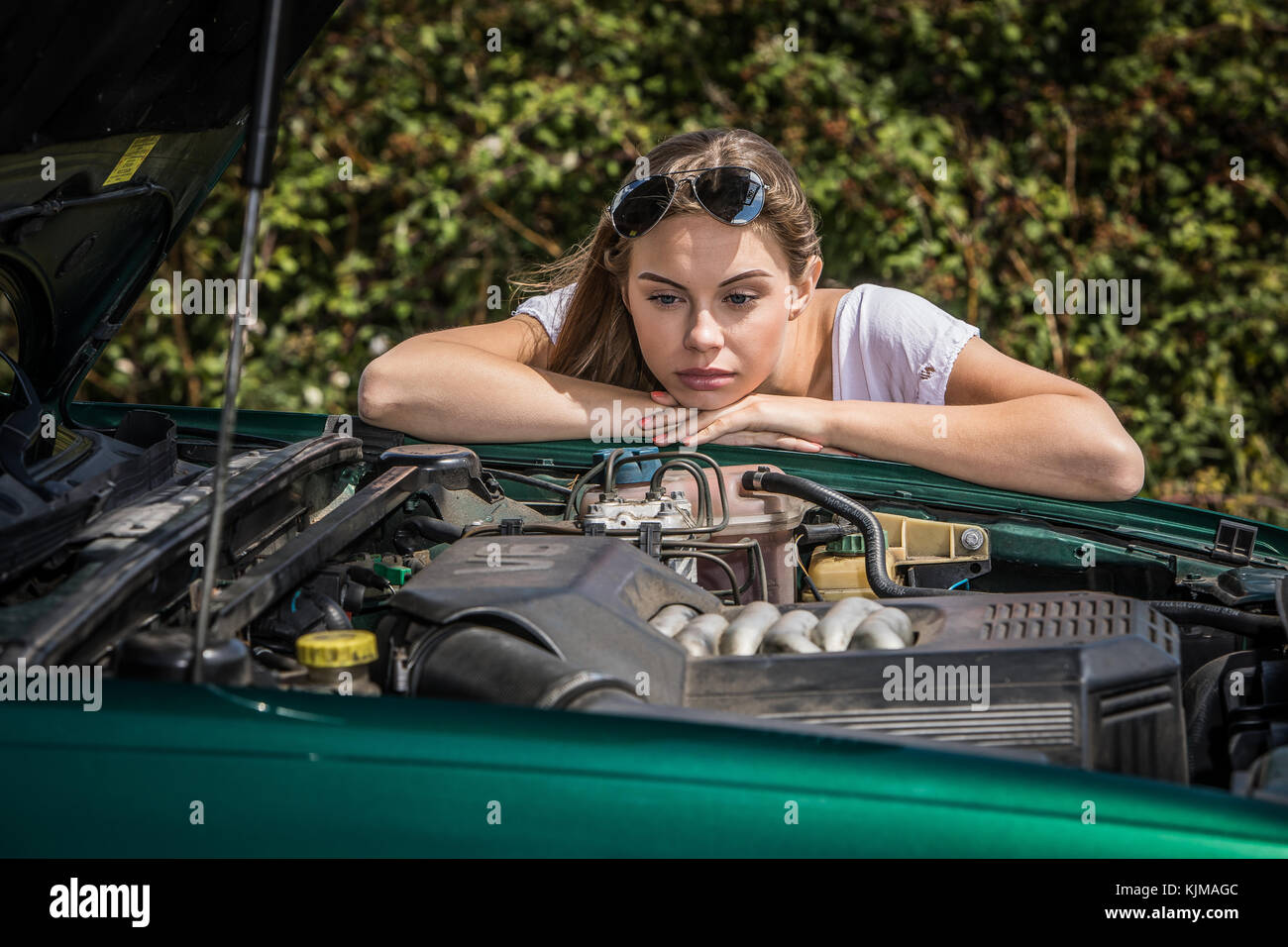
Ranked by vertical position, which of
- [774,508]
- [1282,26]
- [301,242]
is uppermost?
[1282,26]

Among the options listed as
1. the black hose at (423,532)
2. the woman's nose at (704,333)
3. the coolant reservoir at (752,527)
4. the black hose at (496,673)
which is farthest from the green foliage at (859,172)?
the black hose at (496,673)

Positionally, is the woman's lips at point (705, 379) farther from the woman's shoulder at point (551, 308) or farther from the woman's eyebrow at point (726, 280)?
the woman's shoulder at point (551, 308)

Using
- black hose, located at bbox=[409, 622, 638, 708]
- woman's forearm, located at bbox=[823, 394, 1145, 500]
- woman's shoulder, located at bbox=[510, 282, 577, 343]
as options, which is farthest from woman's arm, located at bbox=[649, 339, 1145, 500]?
black hose, located at bbox=[409, 622, 638, 708]

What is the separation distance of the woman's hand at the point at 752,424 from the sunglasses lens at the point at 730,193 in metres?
0.41

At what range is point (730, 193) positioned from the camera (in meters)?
2.59

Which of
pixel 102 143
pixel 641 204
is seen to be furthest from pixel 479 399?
pixel 102 143

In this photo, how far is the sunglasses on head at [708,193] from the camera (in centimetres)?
258

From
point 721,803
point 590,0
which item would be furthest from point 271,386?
point 721,803

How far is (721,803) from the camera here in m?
1.29

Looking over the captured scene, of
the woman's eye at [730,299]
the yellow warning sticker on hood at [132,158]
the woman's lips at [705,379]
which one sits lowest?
the woman's lips at [705,379]

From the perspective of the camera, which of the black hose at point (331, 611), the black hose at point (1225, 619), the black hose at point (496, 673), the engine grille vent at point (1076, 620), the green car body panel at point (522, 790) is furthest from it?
the black hose at point (1225, 619)

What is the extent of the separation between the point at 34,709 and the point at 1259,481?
5.63m
